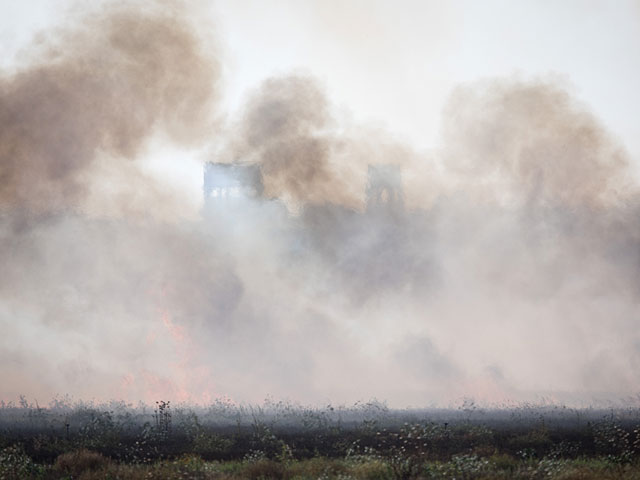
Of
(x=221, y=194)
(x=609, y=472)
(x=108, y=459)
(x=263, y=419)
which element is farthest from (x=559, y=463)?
(x=221, y=194)

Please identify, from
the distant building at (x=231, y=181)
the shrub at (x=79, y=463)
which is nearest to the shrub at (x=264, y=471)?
the shrub at (x=79, y=463)

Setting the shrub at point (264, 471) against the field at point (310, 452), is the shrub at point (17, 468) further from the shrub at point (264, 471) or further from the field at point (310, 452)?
the shrub at point (264, 471)

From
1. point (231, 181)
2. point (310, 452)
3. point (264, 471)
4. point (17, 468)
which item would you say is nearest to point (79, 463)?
point (17, 468)

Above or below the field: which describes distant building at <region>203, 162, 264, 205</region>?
above

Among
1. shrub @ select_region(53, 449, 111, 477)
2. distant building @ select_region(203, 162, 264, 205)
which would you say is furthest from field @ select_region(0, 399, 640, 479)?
distant building @ select_region(203, 162, 264, 205)

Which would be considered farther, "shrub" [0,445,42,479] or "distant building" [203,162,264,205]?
"distant building" [203,162,264,205]

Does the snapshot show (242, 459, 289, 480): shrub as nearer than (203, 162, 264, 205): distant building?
Yes

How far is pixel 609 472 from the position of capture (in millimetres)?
21672

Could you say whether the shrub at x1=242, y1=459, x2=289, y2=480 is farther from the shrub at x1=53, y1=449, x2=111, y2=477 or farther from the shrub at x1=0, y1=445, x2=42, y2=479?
the shrub at x1=0, y1=445, x2=42, y2=479

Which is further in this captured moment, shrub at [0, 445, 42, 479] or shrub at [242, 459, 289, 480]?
shrub at [242, 459, 289, 480]

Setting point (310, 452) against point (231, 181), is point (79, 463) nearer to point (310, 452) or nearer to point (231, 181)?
point (310, 452)

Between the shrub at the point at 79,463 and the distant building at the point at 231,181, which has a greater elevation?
the distant building at the point at 231,181

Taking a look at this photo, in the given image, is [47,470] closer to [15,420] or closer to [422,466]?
[422,466]

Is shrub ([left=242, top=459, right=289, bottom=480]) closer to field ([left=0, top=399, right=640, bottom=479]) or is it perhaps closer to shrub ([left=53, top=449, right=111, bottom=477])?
field ([left=0, top=399, right=640, bottom=479])
